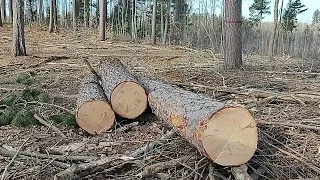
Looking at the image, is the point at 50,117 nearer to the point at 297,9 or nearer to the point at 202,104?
the point at 202,104

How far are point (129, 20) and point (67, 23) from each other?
20.3 ft

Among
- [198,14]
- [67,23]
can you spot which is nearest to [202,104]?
[67,23]

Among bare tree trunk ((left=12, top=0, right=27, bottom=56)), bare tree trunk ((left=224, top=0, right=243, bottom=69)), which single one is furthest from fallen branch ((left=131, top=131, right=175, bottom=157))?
bare tree trunk ((left=12, top=0, right=27, bottom=56))

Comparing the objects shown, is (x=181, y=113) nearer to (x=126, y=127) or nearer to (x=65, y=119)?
(x=126, y=127)

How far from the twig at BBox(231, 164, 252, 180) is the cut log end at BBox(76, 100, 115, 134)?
6.16 ft

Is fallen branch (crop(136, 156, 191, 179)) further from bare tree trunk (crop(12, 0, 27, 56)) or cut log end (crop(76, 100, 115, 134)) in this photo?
bare tree trunk (crop(12, 0, 27, 56))

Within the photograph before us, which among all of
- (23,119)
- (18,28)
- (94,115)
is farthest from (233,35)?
(18,28)

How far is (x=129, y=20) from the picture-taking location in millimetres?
32938

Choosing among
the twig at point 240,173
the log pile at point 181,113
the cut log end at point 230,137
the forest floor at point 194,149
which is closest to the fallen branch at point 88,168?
the forest floor at point 194,149

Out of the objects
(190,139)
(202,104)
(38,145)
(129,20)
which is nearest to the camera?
(190,139)

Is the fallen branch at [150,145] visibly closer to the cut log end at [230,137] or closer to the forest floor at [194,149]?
the forest floor at [194,149]

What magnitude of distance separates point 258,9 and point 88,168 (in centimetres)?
4455

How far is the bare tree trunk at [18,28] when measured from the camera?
36.0 feet

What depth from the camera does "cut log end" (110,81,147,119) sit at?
4582mm
